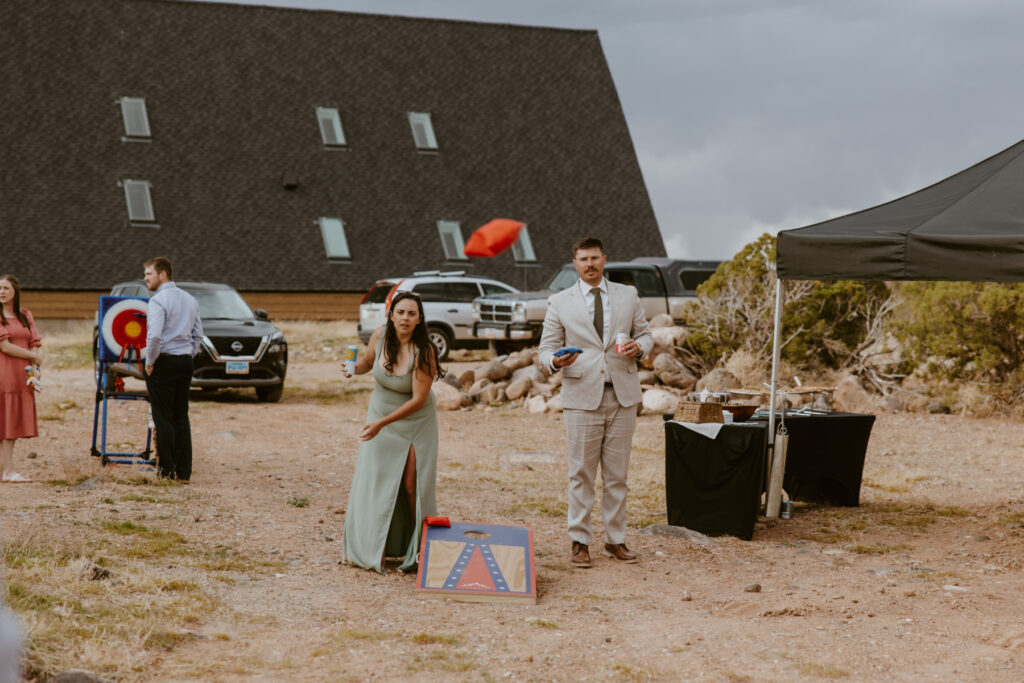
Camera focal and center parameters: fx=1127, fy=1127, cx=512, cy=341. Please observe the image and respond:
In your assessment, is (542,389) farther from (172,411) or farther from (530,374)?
(172,411)

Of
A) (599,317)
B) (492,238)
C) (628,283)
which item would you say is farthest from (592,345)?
(492,238)

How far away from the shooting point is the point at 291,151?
33.5m

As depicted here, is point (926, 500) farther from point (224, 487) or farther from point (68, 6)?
point (68, 6)

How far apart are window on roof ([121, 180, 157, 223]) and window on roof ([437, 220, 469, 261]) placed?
8170 mm

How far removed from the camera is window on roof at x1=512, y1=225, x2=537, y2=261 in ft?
112

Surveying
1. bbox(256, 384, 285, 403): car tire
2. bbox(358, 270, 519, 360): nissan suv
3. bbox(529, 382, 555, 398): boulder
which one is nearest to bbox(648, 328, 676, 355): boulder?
bbox(529, 382, 555, 398): boulder

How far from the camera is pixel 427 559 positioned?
6.85m

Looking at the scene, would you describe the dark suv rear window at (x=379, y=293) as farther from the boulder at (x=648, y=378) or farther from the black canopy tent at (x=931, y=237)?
the black canopy tent at (x=931, y=237)

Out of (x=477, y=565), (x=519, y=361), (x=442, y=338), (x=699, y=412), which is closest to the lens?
(x=477, y=565)

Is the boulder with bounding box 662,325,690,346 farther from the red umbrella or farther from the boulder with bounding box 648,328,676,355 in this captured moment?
the red umbrella

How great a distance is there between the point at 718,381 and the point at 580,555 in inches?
369

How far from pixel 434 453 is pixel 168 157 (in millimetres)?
27173

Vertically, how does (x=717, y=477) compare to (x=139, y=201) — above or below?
below

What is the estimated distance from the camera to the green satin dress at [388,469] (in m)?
7.11
